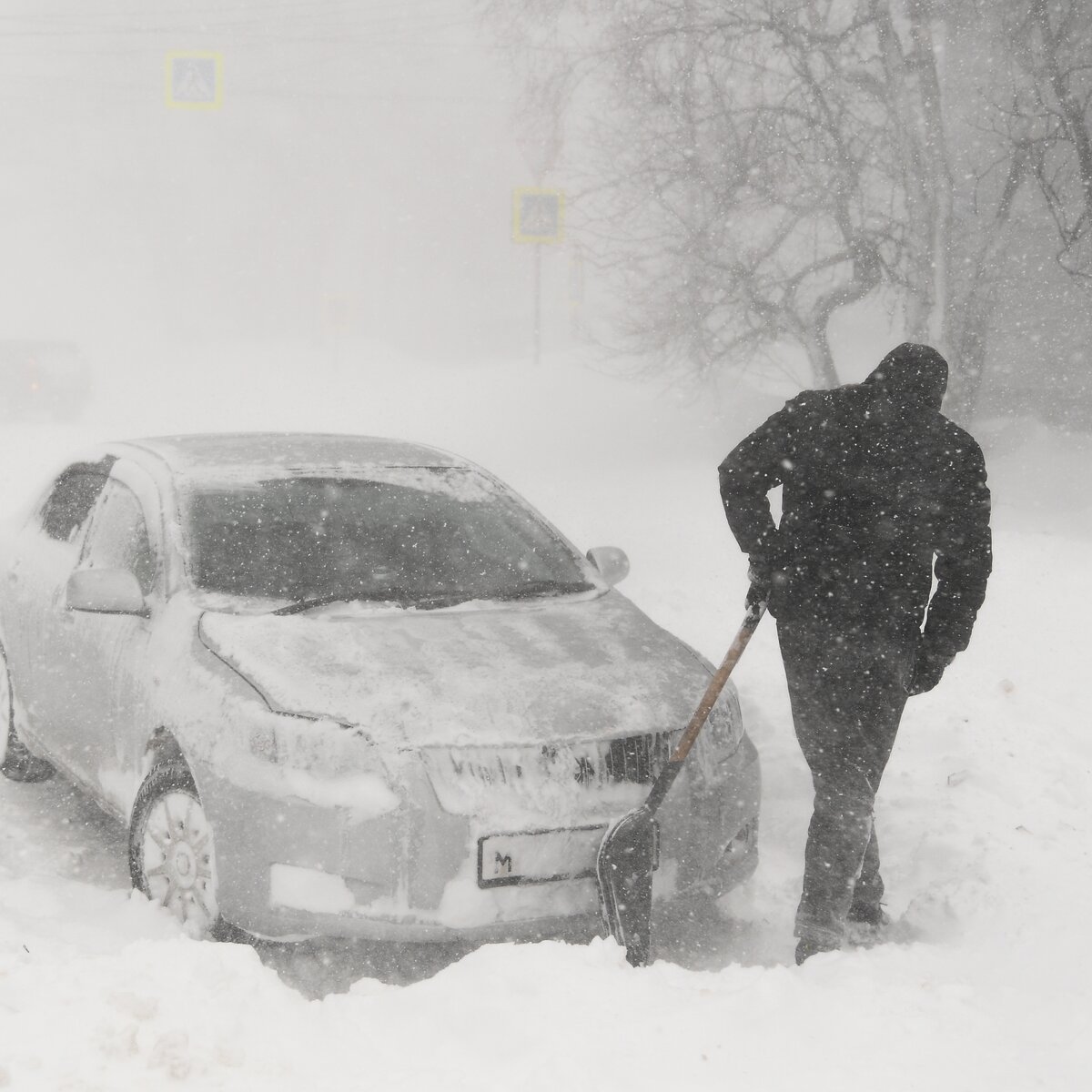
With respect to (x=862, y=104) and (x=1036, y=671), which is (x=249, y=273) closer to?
(x=862, y=104)

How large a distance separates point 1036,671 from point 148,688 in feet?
15.4

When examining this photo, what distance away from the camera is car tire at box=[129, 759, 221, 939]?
142 inches

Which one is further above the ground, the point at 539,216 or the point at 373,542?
the point at 539,216

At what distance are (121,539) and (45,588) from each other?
Result: 59 cm

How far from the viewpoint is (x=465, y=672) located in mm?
3803

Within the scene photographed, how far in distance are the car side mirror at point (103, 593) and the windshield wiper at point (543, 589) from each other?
1.14 metres

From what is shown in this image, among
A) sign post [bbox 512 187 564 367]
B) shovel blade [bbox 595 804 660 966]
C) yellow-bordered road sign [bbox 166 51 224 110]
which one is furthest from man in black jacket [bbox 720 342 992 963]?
sign post [bbox 512 187 564 367]

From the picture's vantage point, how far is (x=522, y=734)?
139 inches

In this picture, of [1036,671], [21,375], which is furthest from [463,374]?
[1036,671]

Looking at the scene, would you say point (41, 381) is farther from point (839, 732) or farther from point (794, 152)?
Result: point (839, 732)

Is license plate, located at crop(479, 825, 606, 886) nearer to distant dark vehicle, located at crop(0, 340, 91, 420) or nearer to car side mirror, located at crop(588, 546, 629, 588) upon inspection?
car side mirror, located at crop(588, 546, 629, 588)

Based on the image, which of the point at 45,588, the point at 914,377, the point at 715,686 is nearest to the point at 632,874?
the point at 715,686

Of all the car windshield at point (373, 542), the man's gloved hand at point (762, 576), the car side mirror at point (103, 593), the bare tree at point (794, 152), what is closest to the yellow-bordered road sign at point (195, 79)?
the bare tree at point (794, 152)

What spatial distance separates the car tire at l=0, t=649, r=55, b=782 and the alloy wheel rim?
A: 1601mm
